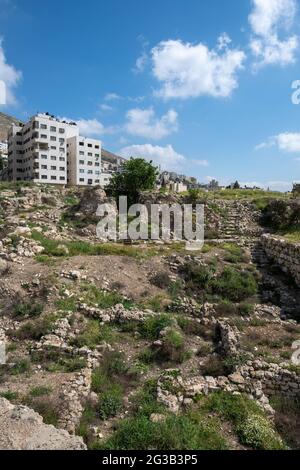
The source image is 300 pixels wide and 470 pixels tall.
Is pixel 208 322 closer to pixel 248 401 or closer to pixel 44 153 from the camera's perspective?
pixel 248 401

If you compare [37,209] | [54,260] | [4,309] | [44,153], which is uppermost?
[44,153]

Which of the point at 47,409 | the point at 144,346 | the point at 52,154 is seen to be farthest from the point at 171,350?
the point at 52,154

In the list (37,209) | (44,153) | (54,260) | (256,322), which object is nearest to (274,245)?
(256,322)

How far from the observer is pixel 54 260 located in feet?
57.8

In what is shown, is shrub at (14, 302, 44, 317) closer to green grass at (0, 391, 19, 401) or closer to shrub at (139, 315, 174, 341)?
shrub at (139, 315, 174, 341)

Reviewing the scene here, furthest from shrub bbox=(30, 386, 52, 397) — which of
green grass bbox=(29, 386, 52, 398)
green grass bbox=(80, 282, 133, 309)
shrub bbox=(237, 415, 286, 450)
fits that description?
green grass bbox=(80, 282, 133, 309)

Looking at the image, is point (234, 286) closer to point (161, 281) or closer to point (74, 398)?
point (161, 281)

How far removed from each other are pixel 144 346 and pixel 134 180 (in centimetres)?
2649

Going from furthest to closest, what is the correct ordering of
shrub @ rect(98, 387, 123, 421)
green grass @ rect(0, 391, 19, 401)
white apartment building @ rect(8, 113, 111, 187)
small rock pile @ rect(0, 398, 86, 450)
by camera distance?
white apartment building @ rect(8, 113, 111, 187) → green grass @ rect(0, 391, 19, 401) → shrub @ rect(98, 387, 123, 421) → small rock pile @ rect(0, 398, 86, 450)

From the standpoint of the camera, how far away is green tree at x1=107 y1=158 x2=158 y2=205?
3581 centimetres

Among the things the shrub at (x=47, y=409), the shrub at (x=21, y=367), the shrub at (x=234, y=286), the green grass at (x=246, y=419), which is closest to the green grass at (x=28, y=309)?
the shrub at (x=21, y=367)

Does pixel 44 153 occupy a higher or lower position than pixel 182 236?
higher

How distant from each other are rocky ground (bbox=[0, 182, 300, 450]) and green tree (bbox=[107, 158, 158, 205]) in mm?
14377
